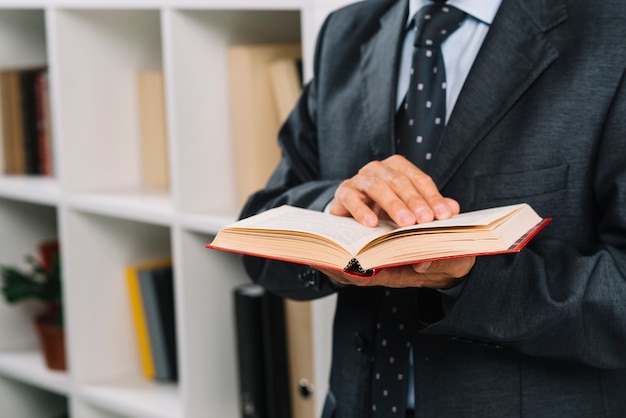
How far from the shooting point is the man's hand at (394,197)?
101 cm

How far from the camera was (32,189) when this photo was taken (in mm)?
2314

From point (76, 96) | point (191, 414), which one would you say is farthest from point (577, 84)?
point (76, 96)

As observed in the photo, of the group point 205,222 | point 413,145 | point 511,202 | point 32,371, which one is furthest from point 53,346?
point 511,202

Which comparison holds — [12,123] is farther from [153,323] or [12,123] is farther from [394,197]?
[394,197]

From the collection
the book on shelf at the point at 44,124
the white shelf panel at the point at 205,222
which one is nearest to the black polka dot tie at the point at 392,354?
the white shelf panel at the point at 205,222

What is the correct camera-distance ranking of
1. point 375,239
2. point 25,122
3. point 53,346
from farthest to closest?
1. point 25,122
2. point 53,346
3. point 375,239

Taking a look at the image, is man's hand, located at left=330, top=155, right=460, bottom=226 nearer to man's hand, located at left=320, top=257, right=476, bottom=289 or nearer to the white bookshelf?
man's hand, located at left=320, top=257, right=476, bottom=289

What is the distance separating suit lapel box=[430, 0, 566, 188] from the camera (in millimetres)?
1182

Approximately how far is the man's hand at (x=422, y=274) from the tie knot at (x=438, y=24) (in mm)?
355

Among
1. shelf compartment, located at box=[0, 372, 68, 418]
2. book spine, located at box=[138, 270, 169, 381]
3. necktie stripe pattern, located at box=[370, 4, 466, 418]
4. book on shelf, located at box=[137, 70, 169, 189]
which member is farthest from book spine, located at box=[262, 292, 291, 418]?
shelf compartment, located at box=[0, 372, 68, 418]

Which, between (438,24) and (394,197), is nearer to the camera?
(394,197)

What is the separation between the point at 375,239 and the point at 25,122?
1754 mm

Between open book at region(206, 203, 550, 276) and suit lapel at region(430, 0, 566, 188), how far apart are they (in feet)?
0.56

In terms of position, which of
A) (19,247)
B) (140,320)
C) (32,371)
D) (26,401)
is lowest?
(26,401)
